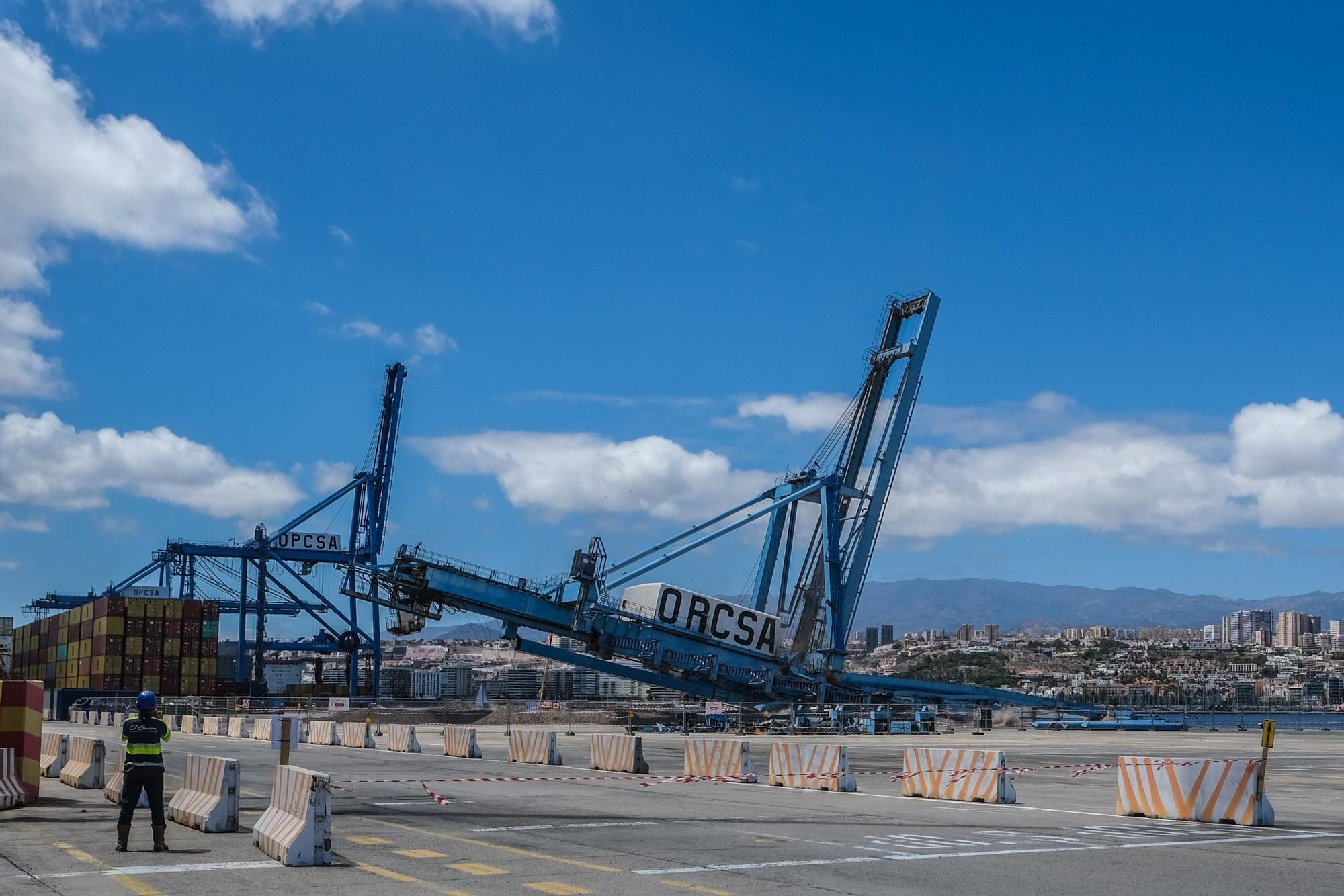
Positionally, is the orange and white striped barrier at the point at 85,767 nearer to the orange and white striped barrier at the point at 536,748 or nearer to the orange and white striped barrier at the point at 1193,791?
the orange and white striped barrier at the point at 536,748

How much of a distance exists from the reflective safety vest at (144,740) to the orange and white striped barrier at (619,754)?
575 inches

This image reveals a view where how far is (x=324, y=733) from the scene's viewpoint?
148 ft

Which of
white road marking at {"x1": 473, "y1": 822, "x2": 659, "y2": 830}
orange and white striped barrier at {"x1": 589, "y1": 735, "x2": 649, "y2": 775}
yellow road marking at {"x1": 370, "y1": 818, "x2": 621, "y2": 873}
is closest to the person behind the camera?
yellow road marking at {"x1": 370, "y1": 818, "x2": 621, "y2": 873}

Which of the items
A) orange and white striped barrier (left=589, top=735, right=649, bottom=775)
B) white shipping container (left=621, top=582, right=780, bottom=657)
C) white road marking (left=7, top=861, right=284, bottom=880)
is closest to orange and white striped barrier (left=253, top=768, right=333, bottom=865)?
white road marking (left=7, top=861, right=284, bottom=880)

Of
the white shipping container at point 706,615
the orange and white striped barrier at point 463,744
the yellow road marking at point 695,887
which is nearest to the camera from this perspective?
the yellow road marking at point 695,887

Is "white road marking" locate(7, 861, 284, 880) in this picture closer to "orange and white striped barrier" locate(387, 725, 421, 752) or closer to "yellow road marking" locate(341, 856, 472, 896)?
"yellow road marking" locate(341, 856, 472, 896)

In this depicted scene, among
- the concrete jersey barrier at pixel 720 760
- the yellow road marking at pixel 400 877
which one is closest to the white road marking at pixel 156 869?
the yellow road marking at pixel 400 877

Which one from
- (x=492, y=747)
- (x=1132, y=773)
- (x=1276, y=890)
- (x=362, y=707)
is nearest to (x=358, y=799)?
(x=1132, y=773)

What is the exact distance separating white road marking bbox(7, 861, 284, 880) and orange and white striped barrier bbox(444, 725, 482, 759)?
22.0m

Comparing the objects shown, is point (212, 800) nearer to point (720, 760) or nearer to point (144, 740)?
point (144, 740)

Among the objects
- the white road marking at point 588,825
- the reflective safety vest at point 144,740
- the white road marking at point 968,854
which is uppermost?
the reflective safety vest at point 144,740

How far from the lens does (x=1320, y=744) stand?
45031 mm

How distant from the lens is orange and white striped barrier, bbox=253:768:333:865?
39.1 ft

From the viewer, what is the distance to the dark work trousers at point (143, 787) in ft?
41.6
